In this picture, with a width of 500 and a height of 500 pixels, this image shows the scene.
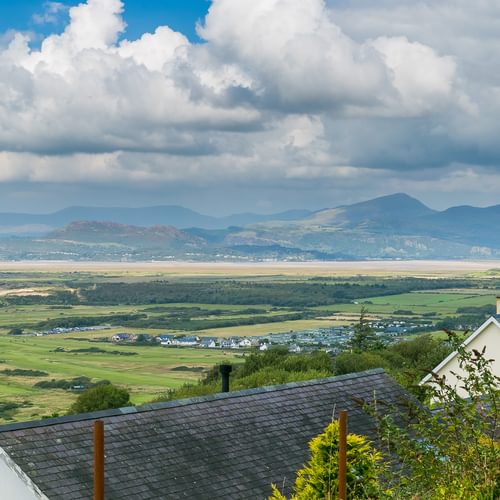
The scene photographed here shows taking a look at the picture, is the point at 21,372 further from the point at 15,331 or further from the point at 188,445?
the point at 188,445

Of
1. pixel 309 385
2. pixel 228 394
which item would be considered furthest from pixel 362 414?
pixel 228 394

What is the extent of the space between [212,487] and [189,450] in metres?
1.13

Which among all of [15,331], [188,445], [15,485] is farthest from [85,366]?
[15,485]

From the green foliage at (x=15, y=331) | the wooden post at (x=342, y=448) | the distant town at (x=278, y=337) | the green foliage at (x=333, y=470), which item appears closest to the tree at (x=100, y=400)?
the green foliage at (x=333, y=470)

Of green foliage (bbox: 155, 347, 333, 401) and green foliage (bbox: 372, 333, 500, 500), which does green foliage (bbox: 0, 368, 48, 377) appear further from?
green foliage (bbox: 372, 333, 500, 500)

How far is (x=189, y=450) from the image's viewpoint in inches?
781

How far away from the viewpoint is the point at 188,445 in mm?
19969

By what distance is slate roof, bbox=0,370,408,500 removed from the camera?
1755cm

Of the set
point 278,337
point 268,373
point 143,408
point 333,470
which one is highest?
point 333,470

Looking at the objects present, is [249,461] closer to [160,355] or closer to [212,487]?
[212,487]

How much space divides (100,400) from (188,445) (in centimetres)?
4565

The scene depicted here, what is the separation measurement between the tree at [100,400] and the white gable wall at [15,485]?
154ft

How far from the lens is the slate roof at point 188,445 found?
57.6 ft

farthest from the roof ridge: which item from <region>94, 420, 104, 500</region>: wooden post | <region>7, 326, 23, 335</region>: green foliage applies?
Answer: <region>7, 326, 23, 335</region>: green foliage
